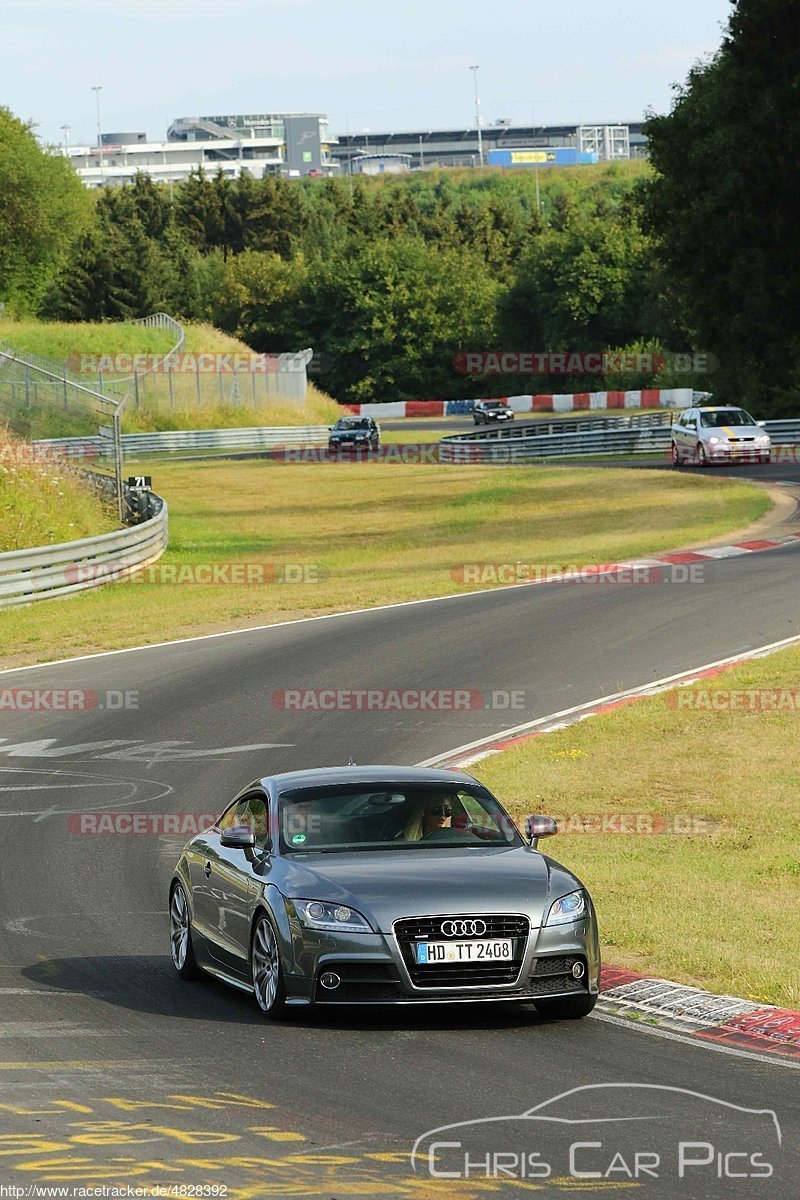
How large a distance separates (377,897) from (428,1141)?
88.5 inches

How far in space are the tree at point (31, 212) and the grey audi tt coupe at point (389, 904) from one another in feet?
327

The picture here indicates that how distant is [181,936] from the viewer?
1020 centimetres

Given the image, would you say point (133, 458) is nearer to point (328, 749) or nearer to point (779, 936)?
point (328, 749)

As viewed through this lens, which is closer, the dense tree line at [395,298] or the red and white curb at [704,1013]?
the red and white curb at [704,1013]

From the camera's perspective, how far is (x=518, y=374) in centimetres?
11369

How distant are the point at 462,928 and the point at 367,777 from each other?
1589 mm

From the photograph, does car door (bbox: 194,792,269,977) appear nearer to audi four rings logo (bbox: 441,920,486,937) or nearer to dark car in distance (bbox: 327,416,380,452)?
audi four rings logo (bbox: 441,920,486,937)

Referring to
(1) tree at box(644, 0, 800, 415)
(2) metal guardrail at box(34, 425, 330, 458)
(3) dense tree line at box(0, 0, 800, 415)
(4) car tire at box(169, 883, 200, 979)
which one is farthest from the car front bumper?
(2) metal guardrail at box(34, 425, 330, 458)

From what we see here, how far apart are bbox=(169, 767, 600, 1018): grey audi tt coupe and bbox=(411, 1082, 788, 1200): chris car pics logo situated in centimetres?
150

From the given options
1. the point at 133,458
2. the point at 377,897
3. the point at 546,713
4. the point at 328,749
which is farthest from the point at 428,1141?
the point at 133,458

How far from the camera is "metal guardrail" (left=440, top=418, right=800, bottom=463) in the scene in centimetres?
6109

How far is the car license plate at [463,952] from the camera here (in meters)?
8.43

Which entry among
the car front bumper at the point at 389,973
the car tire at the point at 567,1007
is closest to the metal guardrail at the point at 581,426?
the car tire at the point at 567,1007

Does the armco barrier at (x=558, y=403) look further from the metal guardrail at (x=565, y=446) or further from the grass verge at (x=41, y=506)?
the grass verge at (x=41, y=506)
